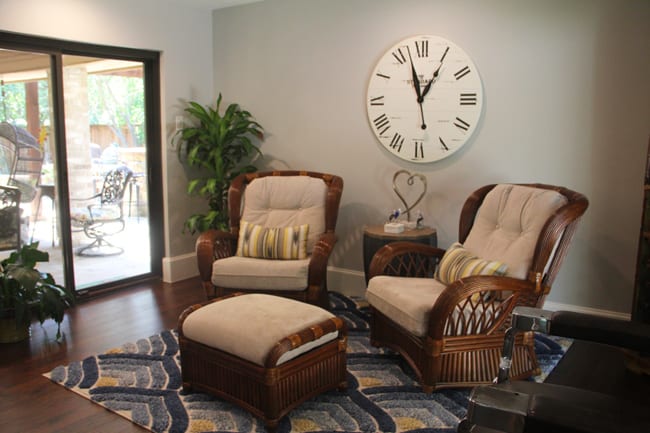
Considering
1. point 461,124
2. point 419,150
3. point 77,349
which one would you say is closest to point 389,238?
point 419,150

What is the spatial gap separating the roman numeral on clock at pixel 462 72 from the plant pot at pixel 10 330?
321cm

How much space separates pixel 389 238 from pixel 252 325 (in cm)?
135

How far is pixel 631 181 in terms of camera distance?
128 inches

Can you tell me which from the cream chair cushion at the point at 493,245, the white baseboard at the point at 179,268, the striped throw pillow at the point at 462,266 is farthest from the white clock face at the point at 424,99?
the white baseboard at the point at 179,268

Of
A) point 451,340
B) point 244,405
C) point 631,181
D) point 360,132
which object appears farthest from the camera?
point 360,132

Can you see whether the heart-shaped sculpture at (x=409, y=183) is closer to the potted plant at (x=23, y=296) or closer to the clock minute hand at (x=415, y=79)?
the clock minute hand at (x=415, y=79)

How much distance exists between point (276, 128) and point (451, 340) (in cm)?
264

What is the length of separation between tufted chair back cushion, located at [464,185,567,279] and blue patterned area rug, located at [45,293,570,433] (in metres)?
0.65

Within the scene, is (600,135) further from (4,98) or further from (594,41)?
(4,98)

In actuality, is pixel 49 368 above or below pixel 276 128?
below

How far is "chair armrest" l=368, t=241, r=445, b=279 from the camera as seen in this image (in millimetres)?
3203

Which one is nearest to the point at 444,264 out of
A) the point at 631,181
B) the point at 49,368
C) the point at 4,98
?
the point at 631,181

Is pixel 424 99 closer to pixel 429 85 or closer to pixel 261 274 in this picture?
pixel 429 85

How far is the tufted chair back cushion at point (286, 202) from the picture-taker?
390 cm
